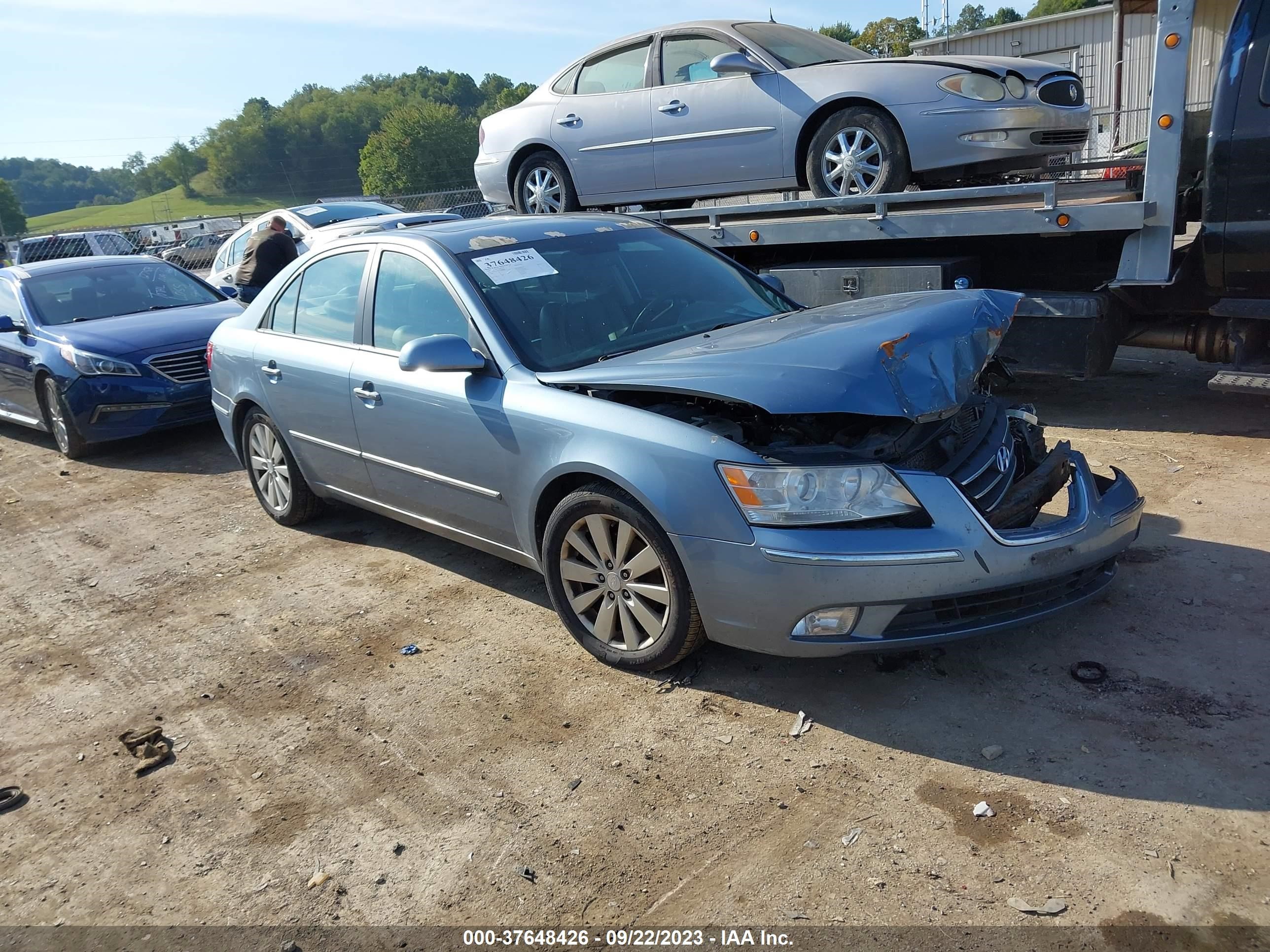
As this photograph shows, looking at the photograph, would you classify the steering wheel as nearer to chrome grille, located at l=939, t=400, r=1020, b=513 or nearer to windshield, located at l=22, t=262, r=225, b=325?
chrome grille, located at l=939, t=400, r=1020, b=513

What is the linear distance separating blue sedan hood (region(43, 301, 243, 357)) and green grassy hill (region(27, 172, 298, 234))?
6412 centimetres

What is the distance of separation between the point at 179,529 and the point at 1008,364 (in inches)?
191

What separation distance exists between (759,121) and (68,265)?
248 inches

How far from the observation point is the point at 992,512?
138 inches

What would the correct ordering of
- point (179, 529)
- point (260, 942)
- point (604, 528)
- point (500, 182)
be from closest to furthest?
point (260, 942) < point (604, 528) < point (179, 529) < point (500, 182)

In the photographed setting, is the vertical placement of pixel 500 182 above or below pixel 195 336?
above

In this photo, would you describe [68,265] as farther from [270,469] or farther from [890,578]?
[890,578]

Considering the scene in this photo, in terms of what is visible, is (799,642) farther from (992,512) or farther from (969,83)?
(969,83)

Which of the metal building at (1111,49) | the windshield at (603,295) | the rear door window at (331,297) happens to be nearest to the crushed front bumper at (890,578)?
the windshield at (603,295)

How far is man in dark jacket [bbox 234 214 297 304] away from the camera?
1058cm

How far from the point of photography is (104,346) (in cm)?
817

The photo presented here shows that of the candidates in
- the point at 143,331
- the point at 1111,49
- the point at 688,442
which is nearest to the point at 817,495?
the point at 688,442

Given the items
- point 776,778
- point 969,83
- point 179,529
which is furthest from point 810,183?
point 776,778

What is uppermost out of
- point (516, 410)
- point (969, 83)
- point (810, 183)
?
point (969, 83)
